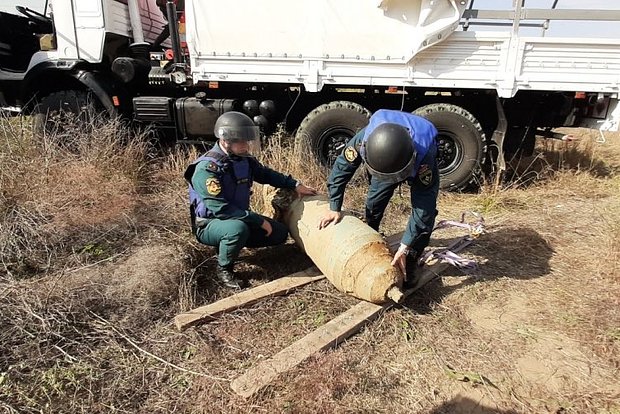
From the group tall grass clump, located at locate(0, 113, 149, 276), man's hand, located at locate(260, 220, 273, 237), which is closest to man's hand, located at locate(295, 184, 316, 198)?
man's hand, located at locate(260, 220, 273, 237)

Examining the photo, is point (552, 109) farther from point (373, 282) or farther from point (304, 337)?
point (304, 337)

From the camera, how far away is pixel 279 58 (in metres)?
4.95

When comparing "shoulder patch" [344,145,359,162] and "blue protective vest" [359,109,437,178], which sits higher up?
"blue protective vest" [359,109,437,178]

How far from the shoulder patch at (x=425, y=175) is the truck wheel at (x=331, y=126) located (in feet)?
8.29

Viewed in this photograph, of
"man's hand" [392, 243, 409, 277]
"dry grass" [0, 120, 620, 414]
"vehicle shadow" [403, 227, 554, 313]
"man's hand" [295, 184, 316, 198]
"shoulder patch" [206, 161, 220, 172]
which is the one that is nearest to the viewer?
"dry grass" [0, 120, 620, 414]

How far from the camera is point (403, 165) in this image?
2.48 m

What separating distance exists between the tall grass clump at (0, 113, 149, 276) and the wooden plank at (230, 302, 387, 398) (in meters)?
1.70

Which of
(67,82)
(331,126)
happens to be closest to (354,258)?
(331,126)

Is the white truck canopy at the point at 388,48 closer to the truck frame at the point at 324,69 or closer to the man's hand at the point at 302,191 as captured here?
the truck frame at the point at 324,69

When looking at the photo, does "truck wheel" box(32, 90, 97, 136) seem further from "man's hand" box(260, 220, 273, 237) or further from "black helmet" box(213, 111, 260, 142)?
"man's hand" box(260, 220, 273, 237)

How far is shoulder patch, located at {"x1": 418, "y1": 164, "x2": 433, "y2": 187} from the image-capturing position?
269cm

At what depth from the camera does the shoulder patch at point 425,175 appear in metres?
2.69

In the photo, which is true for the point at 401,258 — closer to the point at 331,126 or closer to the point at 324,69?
Answer: the point at 331,126

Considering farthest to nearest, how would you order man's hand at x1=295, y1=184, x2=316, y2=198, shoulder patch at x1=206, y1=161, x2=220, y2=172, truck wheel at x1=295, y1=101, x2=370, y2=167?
truck wheel at x1=295, y1=101, x2=370, y2=167 < man's hand at x1=295, y1=184, x2=316, y2=198 < shoulder patch at x1=206, y1=161, x2=220, y2=172
